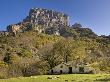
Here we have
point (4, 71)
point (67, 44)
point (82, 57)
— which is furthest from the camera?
point (82, 57)

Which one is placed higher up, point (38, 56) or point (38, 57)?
point (38, 56)

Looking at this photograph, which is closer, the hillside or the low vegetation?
the low vegetation

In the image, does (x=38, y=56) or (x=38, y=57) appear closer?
(x=38, y=57)

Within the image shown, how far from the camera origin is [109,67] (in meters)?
116

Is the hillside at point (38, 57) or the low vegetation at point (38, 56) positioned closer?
the low vegetation at point (38, 56)

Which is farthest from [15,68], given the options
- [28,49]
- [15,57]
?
[28,49]

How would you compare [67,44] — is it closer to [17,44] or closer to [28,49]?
[28,49]

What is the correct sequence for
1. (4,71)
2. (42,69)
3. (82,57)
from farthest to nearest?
(82,57), (42,69), (4,71)

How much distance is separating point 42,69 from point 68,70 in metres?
9.84

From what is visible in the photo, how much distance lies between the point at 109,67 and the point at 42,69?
2790 centimetres

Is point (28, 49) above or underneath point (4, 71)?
above

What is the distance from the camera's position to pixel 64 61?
117 meters

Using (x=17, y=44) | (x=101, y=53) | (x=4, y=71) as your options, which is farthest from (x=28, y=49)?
(x=4, y=71)

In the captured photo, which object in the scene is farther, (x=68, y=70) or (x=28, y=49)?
(x=28, y=49)
